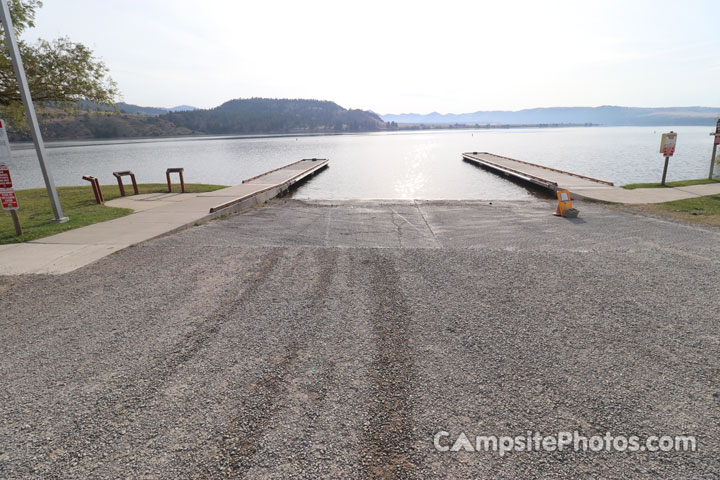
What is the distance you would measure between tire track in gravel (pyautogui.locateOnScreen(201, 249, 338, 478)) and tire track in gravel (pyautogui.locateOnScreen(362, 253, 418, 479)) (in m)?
0.90

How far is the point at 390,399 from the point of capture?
134 inches

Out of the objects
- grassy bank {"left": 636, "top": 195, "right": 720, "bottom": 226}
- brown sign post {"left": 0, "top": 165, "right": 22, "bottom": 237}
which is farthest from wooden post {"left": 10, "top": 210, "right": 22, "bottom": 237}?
grassy bank {"left": 636, "top": 195, "right": 720, "bottom": 226}

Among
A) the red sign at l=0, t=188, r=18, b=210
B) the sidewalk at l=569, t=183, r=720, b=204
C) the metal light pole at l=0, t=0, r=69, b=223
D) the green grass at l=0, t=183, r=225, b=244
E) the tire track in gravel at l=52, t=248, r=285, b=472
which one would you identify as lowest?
the sidewalk at l=569, t=183, r=720, b=204

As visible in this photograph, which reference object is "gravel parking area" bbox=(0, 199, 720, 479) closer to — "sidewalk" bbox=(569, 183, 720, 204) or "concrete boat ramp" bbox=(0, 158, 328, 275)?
"concrete boat ramp" bbox=(0, 158, 328, 275)

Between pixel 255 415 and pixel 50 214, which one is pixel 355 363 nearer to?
pixel 255 415

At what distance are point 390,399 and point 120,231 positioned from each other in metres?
9.46

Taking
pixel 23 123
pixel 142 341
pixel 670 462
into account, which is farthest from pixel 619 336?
pixel 23 123

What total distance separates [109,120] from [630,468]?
7267 inches

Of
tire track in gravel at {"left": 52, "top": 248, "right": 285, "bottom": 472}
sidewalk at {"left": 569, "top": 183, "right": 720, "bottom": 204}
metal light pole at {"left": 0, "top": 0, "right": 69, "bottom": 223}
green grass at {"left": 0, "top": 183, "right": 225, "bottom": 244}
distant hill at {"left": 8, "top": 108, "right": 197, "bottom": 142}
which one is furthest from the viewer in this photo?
distant hill at {"left": 8, "top": 108, "right": 197, "bottom": 142}

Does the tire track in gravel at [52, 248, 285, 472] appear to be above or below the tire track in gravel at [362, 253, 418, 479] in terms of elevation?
above

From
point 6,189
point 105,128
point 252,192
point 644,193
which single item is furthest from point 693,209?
point 105,128

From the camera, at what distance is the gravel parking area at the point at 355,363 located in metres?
2.82

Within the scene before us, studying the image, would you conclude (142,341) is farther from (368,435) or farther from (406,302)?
(406,302)

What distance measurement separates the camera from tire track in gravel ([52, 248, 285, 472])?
2986 mm
